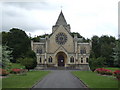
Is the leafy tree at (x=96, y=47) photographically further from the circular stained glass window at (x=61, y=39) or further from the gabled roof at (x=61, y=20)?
the gabled roof at (x=61, y=20)

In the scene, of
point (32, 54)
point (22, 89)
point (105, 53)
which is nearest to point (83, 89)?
point (22, 89)

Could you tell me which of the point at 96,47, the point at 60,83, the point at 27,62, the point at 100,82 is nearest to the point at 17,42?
the point at 96,47

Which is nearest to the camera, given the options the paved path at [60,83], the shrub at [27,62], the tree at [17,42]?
the paved path at [60,83]

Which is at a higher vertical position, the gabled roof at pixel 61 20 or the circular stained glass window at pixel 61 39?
the gabled roof at pixel 61 20

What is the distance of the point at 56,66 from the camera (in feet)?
219

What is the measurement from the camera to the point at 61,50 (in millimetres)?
67250

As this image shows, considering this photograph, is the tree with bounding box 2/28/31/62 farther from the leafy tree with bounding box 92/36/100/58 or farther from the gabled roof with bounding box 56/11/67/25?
the leafy tree with bounding box 92/36/100/58

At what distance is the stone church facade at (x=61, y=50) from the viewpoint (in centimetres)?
6731

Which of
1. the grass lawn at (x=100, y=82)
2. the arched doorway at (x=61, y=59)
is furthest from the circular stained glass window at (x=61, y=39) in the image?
the grass lawn at (x=100, y=82)

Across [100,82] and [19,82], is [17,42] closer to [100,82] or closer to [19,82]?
[19,82]

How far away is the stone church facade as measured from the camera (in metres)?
67.3

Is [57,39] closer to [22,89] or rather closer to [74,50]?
[74,50]

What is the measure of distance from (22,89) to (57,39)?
53.3m

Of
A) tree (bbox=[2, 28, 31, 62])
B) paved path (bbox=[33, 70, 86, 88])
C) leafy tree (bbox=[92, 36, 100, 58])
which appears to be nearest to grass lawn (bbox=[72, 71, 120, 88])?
paved path (bbox=[33, 70, 86, 88])
